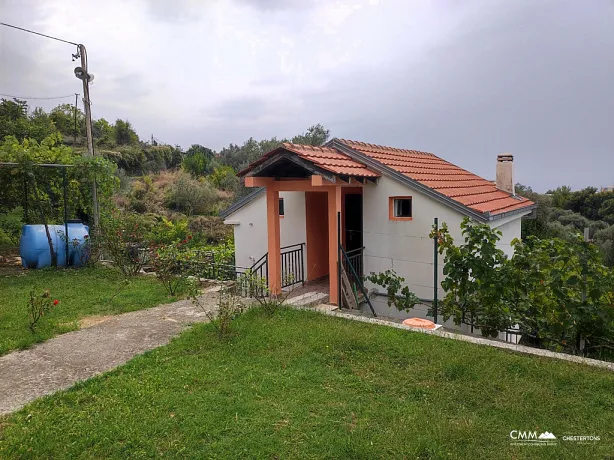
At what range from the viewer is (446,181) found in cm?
984

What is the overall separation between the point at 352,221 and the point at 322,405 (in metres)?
6.04

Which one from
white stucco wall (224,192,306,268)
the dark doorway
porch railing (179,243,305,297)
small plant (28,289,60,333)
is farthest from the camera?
white stucco wall (224,192,306,268)

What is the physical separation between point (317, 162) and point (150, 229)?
12766mm

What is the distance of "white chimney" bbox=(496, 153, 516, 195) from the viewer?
11.6 meters

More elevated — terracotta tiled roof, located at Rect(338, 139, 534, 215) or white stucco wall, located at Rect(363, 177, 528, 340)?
terracotta tiled roof, located at Rect(338, 139, 534, 215)

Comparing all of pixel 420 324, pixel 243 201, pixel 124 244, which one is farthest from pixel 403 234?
pixel 124 244

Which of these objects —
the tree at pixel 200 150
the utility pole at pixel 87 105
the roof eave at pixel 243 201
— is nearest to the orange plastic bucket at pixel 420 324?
the roof eave at pixel 243 201

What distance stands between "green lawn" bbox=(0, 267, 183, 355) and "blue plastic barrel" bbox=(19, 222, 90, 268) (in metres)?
0.44

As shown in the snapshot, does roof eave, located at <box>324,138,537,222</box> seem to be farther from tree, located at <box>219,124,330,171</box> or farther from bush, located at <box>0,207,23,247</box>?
tree, located at <box>219,124,330,171</box>

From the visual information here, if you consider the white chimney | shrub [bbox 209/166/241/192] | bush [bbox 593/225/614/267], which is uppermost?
shrub [bbox 209/166/241/192]

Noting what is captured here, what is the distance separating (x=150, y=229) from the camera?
59.4 feet

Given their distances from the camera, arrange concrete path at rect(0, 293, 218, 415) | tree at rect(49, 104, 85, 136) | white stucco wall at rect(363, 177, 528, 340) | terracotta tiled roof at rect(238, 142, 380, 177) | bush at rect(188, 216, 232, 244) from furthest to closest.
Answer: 1. tree at rect(49, 104, 85, 136)
2. bush at rect(188, 216, 232, 244)
3. white stucco wall at rect(363, 177, 528, 340)
4. terracotta tiled roof at rect(238, 142, 380, 177)
5. concrete path at rect(0, 293, 218, 415)

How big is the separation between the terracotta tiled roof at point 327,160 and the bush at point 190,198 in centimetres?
1815

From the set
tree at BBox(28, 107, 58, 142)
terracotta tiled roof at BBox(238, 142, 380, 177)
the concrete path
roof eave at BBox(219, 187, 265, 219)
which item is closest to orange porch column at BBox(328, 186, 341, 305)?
terracotta tiled roof at BBox(238, 142, 380, 177)
